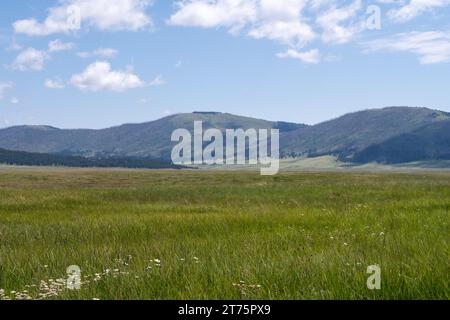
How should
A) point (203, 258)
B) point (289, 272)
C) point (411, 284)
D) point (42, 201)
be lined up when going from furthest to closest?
1. point (42, 201)
2. point (203, 258)
3. point (289, 272)
4. point (411, 284)

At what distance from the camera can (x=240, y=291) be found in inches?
205

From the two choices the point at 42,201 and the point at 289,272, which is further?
the point at 42,201

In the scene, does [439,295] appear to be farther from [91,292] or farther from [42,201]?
[42,201]

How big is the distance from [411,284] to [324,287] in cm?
87

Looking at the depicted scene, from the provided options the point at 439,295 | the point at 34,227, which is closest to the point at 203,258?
the point at 439,295

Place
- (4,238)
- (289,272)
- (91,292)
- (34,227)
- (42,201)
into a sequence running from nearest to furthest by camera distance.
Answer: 1. (91,292)
2. (289,272)
3. (4,238)
4. (34,227)
5. (42,201)

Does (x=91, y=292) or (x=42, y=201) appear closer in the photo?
(x=91, y=292)

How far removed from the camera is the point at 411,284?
16.3 feet

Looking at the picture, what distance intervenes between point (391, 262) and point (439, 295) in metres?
1.44

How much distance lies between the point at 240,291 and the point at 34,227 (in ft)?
31.4

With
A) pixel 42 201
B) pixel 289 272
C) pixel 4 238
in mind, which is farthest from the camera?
pixel 42 201

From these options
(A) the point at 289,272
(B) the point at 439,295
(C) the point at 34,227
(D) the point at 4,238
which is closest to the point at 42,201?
(C) the point at 34,227
